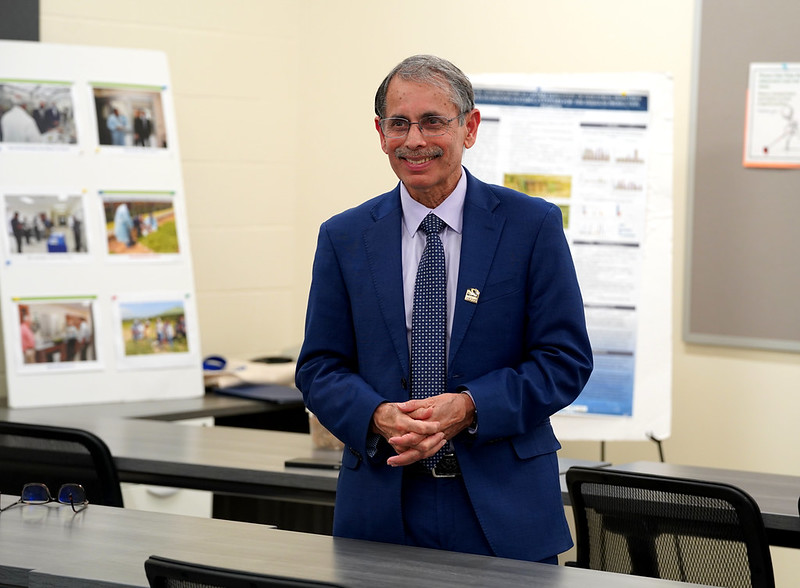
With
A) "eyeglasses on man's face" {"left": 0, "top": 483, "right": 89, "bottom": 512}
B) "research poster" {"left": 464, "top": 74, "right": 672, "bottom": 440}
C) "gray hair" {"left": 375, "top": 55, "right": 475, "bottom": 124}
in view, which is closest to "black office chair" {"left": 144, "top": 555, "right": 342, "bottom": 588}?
"eyeglasses on man's face" {"left": 0, "top": 483, "right": 89, "bottom": 512}

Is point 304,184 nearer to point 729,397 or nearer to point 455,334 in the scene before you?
point 729,397

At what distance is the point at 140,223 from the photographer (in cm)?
404

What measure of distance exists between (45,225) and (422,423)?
8.19ft

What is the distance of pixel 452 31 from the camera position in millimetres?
4531

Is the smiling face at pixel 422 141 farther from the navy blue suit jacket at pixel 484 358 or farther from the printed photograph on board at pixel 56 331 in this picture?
the printed photograph on board at pixel 56 331

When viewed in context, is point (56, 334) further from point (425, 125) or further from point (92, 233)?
point (425, 125)

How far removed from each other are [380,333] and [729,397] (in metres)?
2.32

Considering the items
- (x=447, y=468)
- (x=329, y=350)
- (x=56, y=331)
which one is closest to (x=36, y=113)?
(x=56, y=331)

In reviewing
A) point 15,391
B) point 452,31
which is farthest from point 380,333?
point 452,31

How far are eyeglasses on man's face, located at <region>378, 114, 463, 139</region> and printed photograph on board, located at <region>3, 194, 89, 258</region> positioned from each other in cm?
231

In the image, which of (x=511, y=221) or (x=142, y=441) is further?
(x=142, y=441)

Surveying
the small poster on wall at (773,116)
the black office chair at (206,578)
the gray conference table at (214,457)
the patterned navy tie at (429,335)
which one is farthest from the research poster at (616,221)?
the black office chair at (206,578)

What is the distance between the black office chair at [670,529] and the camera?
2.03 m

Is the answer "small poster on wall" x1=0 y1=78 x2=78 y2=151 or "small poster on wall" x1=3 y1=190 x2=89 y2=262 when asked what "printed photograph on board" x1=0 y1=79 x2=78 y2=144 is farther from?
"small poster on wall" x1=3 y1=190 x2=89 y2=262
